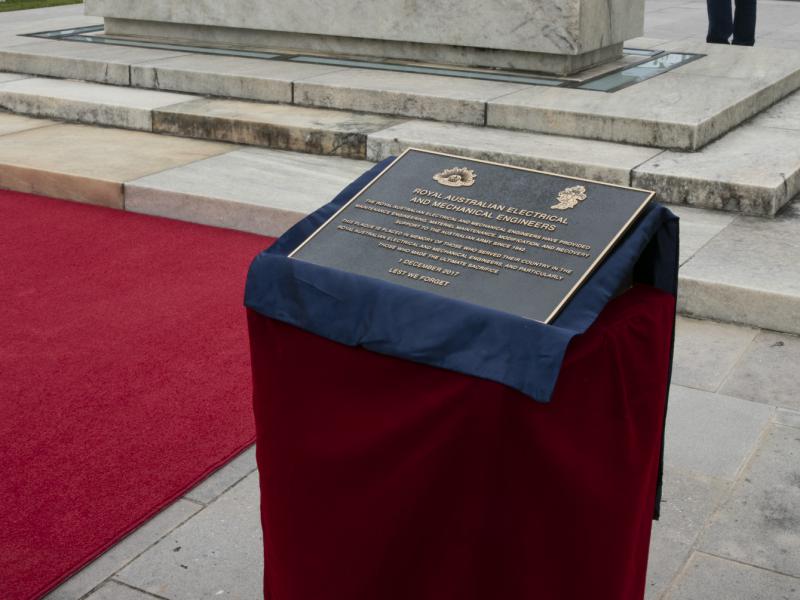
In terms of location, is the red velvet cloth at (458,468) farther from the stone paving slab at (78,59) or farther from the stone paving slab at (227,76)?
the stone paving slab at (78,59)

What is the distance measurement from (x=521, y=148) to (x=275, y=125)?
5.45 feet

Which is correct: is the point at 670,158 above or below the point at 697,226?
above

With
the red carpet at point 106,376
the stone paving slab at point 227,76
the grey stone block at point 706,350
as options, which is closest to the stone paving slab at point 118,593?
the red carpet at point 106,376

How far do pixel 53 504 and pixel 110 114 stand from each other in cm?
498

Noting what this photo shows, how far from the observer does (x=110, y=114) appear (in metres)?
7.74

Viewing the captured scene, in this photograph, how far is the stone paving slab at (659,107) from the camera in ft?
20.6

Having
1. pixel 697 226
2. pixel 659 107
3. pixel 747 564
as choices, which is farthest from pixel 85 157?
pixel 747 564

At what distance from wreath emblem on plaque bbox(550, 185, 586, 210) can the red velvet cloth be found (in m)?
0.24

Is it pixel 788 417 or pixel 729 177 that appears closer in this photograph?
pixel 788 417

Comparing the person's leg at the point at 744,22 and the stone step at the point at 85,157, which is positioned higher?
the person's leg at the point at 744,22

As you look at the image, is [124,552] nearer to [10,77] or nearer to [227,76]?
[227,76]

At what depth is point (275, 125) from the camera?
7004mm

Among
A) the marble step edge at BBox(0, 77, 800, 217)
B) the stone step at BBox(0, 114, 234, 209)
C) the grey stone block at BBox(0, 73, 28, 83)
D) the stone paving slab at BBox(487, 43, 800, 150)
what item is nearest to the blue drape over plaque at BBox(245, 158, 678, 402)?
the marble step edge at BBox(0, 77, 800, 217)

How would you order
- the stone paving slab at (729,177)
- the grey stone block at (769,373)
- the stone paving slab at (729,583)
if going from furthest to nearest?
the stone paving slab at (729,177)
the grey stone block at (769,373)
the stone paving slab at (729,583)
